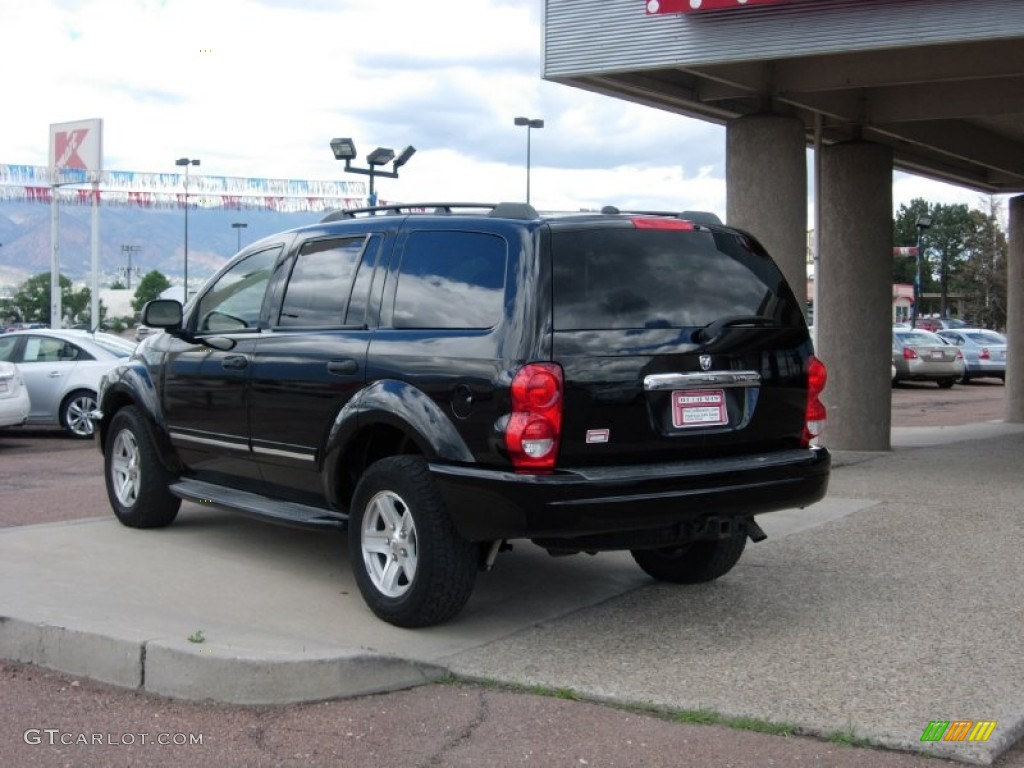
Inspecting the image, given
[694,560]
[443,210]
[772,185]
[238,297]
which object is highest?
[772,185]

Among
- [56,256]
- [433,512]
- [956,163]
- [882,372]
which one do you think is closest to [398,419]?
[433,512]

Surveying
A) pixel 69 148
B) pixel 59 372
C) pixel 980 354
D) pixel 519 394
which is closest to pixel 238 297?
pixel 519 394

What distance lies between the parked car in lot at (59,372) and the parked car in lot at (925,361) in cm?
1884

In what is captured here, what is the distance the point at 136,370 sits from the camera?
8.15 metres

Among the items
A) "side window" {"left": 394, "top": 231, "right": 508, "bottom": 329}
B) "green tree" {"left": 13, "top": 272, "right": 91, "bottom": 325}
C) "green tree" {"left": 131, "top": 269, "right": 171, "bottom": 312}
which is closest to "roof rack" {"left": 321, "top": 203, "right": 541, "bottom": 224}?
"side window" {"left": 394, "top": 231, "right": 508, "bottom": 329}

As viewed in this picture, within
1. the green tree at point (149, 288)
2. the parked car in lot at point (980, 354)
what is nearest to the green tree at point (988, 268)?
the parked car in lot at point (980, 354)

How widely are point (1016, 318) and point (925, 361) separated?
10113mm

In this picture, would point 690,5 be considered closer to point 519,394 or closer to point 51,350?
point 519,394

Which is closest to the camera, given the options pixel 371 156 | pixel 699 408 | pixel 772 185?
pixel 699 408

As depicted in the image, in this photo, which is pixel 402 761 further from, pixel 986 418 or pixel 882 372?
pixel 986 418

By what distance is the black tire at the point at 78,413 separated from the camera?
52.4 ft

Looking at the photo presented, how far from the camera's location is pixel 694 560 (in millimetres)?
6855

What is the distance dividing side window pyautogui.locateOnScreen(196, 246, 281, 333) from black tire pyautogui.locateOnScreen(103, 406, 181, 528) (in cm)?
90

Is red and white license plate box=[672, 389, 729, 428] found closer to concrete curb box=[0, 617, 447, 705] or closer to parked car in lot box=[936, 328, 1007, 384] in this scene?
concrete curb box=[0, 617, 447, 705]
